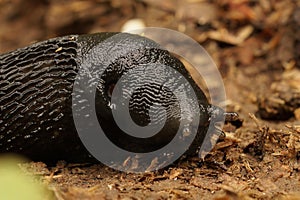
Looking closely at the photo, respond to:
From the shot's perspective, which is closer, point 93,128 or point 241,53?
point 93,128

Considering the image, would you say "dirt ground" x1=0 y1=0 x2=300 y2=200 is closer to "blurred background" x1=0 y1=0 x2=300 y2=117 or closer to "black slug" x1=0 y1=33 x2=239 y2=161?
"blurred background" x1=0 y1=0 x2=300 y2=117

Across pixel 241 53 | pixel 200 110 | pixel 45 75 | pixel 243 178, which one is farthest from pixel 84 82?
pixel 241 53

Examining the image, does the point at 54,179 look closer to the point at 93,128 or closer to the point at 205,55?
the point at 93,128

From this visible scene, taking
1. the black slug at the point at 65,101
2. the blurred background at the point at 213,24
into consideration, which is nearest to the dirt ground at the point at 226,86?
the blurred background at the point at 213,24

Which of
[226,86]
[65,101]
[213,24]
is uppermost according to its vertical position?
[213,24]

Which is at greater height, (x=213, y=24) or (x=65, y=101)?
(x=213, y=24)

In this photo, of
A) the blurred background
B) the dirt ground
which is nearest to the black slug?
the dirt ground

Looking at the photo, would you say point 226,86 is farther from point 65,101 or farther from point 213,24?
point 65,101

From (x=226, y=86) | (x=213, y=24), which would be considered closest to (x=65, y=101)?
(x=226, y=86)
